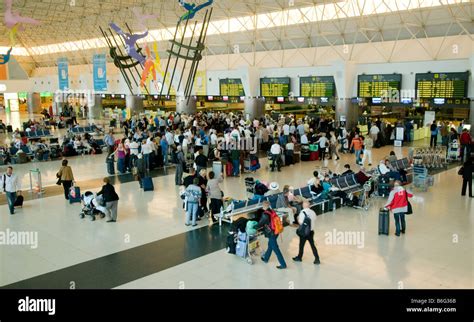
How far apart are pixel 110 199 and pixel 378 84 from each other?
1857 cm

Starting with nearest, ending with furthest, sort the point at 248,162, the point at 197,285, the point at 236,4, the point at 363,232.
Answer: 1. the point at 197,285
2. the point at 363,232
3. the point at 248,162
4. the point at 236,4

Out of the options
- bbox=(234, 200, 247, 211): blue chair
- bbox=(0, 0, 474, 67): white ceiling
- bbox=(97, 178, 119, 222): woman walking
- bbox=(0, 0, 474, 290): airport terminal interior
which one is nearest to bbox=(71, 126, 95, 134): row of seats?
bbox=(0, 0, 474, 290): airport terminal interior

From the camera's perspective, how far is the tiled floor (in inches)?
316

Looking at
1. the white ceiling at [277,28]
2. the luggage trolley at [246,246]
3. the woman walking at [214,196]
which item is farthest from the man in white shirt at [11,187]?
the white ceiling at [277,28]

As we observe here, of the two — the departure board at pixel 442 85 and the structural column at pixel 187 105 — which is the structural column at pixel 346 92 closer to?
the departure board at pixel 442 85

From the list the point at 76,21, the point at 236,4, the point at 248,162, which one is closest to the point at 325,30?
the point at 236,4

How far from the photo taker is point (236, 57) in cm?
3294

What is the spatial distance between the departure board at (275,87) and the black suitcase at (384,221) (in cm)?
2022

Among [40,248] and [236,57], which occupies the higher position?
[236,57]

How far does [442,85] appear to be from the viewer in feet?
76.2

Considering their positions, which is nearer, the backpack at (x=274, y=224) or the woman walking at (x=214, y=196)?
the backpack at (x=274, y=224)

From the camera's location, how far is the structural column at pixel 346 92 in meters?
26.1
